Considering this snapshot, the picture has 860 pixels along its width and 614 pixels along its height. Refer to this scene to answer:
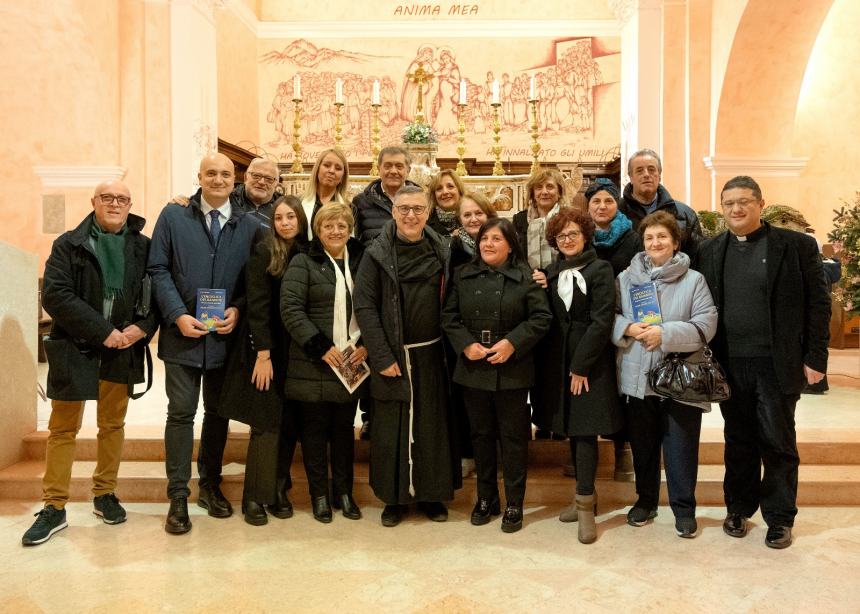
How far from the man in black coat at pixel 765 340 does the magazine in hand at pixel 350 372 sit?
1.78 m

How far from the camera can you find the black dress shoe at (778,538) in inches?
125

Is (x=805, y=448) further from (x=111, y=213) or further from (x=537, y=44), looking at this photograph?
(x=537, y=44)

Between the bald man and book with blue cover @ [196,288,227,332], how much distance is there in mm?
32

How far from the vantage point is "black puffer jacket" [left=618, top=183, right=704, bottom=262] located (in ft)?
11.8

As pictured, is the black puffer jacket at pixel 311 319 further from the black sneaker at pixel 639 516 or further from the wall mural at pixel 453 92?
the wall mural at pixel 453 92

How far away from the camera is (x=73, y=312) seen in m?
3.26

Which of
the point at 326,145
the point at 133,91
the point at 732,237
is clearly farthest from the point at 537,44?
the point at 732,237

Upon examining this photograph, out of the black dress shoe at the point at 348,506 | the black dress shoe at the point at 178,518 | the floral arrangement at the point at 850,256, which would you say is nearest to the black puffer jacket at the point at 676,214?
the black dress shoe at the point at 348,506

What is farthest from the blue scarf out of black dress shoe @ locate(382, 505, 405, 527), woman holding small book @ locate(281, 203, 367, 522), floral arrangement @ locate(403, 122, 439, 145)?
floral arrangement @ locate(403, 122, 439, 145)

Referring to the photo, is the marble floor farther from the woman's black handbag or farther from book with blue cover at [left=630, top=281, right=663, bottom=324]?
book with blue cover at [left=630, top=281, right=663, bottom=324]

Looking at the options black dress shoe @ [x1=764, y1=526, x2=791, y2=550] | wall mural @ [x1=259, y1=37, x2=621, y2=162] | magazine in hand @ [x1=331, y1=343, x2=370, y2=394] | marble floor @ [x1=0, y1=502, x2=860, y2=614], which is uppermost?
wall mural @ [x1=259, y1=37, x2=621, y2=162]

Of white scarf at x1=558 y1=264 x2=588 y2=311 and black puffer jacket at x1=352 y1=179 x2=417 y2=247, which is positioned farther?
black puffer jacket at x1=352 y1=179 x2=417 y2=247

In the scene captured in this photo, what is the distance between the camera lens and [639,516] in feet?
11.3

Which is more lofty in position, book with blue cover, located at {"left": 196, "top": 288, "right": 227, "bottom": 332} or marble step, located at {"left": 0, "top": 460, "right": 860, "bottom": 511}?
book with blue cover, located at {"left": 196, "top": 288, "right": 227, "bottom": 332}
